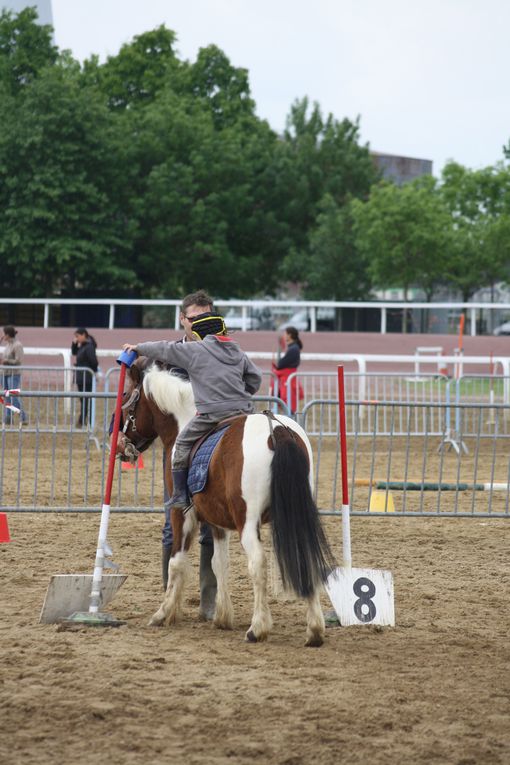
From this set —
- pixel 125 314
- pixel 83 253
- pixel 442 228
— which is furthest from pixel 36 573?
pixel 442 228

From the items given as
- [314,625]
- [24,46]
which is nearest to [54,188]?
[24,46]

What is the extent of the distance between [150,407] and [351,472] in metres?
8.46

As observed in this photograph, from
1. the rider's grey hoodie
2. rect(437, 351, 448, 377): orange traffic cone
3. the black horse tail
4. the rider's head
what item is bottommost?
the black horse tail

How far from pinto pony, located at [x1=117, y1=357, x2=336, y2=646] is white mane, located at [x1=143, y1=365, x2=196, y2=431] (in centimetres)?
51

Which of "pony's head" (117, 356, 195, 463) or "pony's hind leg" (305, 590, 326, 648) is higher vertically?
"pony's head" (117, 356, 195, 463)

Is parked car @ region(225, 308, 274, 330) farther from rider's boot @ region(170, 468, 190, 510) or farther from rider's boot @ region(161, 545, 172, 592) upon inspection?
rider's boot @ region(170, 468, 190, 510)

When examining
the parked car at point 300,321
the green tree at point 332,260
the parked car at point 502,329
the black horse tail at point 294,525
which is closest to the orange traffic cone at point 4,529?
the black horse tail at point 294,525

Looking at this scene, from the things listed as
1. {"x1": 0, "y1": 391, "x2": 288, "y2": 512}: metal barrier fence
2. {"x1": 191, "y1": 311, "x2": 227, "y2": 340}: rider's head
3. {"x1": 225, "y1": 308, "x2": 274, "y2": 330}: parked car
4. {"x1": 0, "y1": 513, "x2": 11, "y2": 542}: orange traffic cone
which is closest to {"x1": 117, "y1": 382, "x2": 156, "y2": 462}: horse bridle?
{"x1": 191, "y1": 311, "x2": 227, "y2": 340}: rider's head

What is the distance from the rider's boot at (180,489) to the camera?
23.7 feet

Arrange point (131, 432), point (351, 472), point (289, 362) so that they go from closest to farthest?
1. point (131, 432)
2. point (351, 472)
3. point (289, 362)

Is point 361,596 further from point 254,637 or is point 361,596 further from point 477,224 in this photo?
point 477,224

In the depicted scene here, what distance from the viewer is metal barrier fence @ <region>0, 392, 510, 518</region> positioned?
11461 mm

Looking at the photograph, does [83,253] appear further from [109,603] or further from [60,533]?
[109,603]

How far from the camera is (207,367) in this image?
716 centimetres
